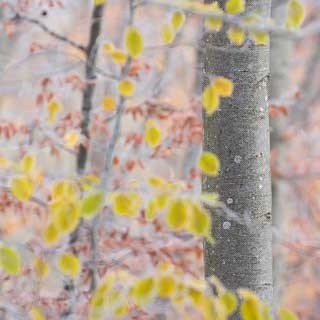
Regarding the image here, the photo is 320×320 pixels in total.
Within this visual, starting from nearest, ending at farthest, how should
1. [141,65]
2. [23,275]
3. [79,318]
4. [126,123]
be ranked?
[79,318] < [23,275] < [141,65] < [126,123]

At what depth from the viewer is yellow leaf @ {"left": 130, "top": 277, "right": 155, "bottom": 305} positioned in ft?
5.42

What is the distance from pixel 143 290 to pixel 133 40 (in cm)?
76

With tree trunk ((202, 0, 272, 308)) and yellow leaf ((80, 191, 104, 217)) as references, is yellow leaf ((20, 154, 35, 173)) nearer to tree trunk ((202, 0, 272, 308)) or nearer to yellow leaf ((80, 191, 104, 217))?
yellow leaf ((80, 191, 104, 217))

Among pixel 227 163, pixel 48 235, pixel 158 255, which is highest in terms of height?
pixel 227 163

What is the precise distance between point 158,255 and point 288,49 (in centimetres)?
319

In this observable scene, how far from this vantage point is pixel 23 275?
10.6ft

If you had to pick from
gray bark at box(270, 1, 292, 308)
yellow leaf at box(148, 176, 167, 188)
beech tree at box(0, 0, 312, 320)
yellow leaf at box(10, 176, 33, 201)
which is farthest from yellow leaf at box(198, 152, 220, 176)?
gray bark at box(270, 1, 292, 308)

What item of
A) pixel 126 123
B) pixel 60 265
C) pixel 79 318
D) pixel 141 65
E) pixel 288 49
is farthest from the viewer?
pixel 288 49

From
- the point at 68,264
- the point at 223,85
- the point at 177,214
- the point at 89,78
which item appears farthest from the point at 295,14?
the point at 89,78

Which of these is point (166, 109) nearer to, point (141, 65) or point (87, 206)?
point (141, 65)

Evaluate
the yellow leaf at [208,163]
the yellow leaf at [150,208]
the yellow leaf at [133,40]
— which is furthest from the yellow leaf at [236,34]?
the yellow leaf at [150,208]

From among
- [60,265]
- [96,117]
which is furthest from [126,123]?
[60,265]

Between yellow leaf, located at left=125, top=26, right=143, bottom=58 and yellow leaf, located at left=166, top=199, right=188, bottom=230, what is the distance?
23.4 inches

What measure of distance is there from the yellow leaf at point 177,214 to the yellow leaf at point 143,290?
16cm
